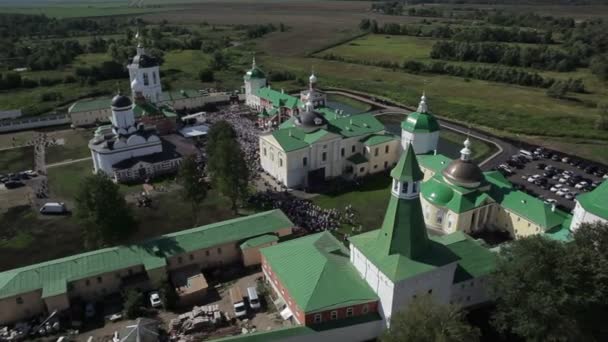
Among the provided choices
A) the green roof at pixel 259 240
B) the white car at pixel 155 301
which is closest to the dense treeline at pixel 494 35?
the green roof at pixel 259 240

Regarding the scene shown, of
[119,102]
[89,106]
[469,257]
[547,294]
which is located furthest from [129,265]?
[89,106]

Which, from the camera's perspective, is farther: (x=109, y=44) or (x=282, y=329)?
(x=109, y=44)

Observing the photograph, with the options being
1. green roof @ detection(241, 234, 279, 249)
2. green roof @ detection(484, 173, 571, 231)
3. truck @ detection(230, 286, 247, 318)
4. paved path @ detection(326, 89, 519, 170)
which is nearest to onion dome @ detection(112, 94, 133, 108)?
green roof @ detection(241, 234, 279, 249)

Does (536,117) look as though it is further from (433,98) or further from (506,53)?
(506,53)

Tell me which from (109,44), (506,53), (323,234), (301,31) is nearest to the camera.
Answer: (323,234)

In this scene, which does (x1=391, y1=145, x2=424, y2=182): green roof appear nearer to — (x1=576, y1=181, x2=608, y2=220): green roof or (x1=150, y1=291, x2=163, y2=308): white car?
(x1=576, y1=181, x2=608, y2=220): green roof

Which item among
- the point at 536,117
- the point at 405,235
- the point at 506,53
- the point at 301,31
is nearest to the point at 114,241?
the point at 405,235
